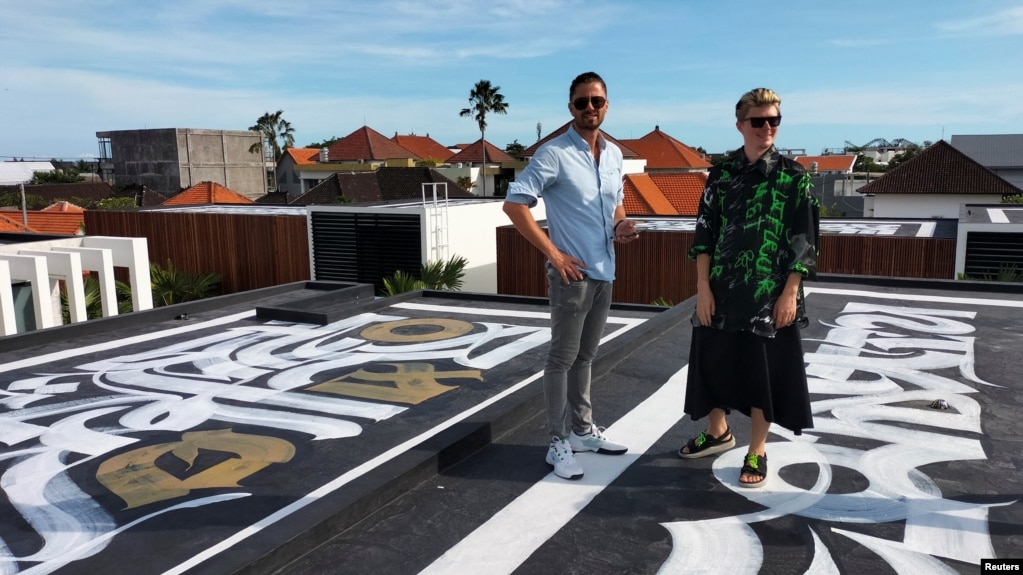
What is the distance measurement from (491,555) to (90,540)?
182cm

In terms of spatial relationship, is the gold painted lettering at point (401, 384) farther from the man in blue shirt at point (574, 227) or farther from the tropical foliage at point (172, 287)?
the tropical foliage at point (172, 287)

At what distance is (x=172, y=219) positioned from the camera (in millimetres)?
22297

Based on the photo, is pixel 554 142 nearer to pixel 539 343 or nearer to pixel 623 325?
pixel 539 343

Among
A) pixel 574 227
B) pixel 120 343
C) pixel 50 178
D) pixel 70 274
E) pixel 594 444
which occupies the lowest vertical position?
pixel 120 343

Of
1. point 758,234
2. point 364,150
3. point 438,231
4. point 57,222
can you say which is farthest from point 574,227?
point 364,150

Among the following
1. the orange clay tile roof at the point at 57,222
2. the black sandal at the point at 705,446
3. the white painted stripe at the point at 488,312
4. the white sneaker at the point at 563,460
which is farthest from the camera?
the orange clay tile roof at the point at 57,222

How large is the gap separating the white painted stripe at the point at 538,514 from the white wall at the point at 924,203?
3318 centimetres

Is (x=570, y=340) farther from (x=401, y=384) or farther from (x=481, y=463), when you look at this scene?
(x=401, y=384)

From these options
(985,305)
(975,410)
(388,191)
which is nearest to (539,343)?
(975,410)

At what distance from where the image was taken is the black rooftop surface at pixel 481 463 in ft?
8.89

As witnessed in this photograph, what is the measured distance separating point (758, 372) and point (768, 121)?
105cm

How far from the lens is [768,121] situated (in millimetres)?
2873

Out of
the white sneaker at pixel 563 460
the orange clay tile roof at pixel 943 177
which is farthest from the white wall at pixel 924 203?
the white sneaker at pixel 563 460

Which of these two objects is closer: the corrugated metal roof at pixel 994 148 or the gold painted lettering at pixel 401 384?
the gold painted lettering at pixel 401 384
